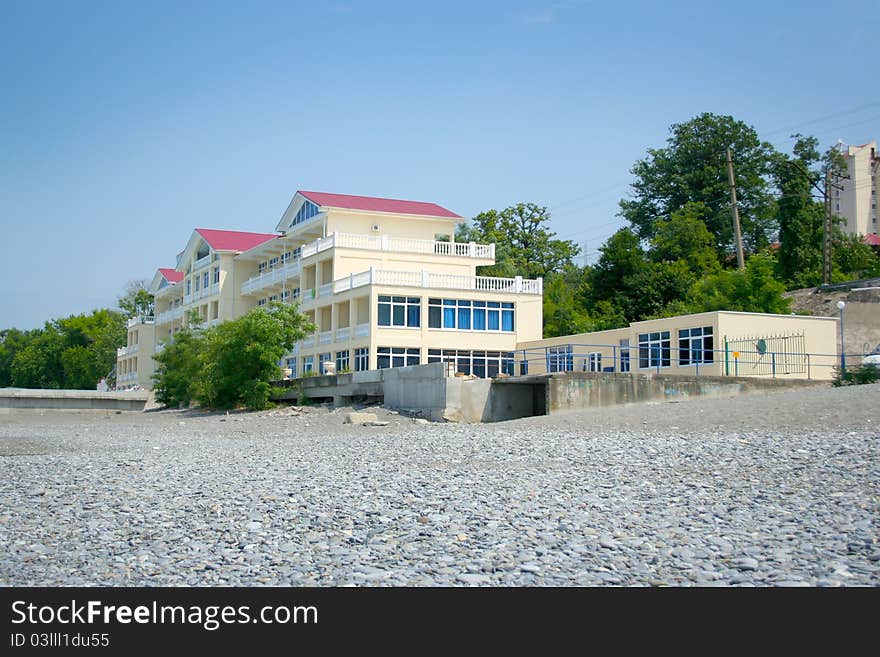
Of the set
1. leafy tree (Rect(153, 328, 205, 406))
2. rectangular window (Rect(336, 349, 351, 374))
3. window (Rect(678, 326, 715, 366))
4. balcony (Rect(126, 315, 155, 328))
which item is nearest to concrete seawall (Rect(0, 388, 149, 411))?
leafy tree (Rect(153, 328, 205, 406))

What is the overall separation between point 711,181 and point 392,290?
3109 centimetres

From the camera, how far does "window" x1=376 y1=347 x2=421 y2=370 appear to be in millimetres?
43750

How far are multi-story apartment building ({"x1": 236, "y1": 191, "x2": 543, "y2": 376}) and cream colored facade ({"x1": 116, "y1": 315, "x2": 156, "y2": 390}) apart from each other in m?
25.8

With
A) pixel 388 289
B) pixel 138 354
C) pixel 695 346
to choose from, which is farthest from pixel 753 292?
pixel 138 354

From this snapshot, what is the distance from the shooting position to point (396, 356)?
44.1 m

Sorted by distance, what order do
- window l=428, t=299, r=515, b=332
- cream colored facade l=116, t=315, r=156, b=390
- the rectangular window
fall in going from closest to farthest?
window l=428, t=299, r=515, b=332 < the rectangular window < cream colored facade l=116, t=315, r=156, b=390

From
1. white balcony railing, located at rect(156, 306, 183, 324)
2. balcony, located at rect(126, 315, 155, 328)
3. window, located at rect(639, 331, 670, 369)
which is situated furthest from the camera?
balcony, located at rect(126, 315, 155, 328)

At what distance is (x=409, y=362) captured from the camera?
44.4 m

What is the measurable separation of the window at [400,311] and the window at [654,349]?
1108cm

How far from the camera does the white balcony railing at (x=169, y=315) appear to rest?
239 ft

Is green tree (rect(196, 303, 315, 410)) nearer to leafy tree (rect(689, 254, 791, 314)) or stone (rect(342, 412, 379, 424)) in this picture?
stone (rect(342, 412, 379, 424))

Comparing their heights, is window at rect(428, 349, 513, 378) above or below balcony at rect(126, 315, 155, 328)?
below

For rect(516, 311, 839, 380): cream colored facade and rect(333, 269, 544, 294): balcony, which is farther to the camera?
rect(333, 269, 544, 294): balcony
